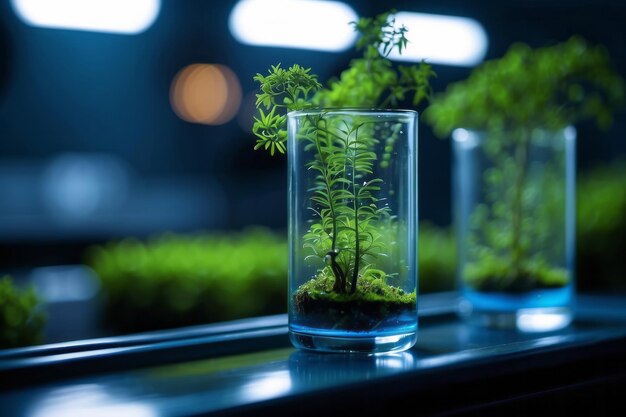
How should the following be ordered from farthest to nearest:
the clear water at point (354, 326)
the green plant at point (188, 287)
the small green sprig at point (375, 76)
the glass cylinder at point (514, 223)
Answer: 1. the green plant at point (188, 287)
2. the glass cylinder at point (514, 223)
3. the small green sprig at point (375, 76)
4. the clear water at point (354, 326)

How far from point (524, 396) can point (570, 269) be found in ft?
1.71

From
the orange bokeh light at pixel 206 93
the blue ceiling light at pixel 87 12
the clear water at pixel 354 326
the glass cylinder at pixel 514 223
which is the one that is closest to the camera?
the clear water at pixel 354 326

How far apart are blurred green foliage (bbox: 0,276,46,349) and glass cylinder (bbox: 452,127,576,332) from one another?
0.81 m

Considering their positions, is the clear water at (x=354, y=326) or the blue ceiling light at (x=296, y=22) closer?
the clear water at (x=354, y=326)

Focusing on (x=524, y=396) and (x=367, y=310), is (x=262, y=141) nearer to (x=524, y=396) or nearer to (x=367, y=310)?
(x=367, y=310)

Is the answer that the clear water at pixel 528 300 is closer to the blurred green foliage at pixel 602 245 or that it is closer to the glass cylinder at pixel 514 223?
the glass cylinder at pixel 514 223

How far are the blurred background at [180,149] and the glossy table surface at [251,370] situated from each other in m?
0.40

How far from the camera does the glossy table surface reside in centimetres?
77

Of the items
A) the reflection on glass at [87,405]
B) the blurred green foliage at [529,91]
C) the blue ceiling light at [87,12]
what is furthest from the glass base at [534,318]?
the blue ceiling light at [87,12]

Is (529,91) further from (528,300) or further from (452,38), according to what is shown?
(452,38)

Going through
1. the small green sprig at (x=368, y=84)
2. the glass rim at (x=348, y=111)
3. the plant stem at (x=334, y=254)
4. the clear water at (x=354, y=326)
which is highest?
the small green sprig at (x=368, y=84)

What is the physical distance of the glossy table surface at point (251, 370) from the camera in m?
0.77

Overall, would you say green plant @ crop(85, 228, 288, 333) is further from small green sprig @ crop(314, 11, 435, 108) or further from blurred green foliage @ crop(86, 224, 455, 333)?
small green sprig @ crop(314, 11, 435, 108)

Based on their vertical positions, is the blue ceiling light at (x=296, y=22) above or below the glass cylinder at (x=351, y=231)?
above
